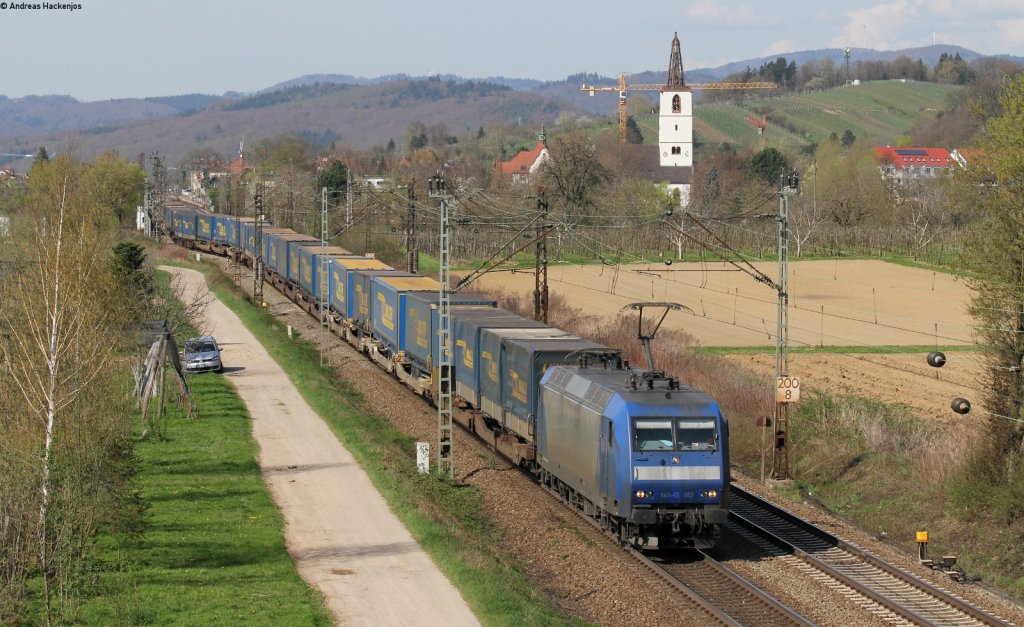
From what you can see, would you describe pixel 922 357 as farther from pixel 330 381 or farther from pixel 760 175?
pixel 760 175

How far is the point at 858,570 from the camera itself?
23.6m

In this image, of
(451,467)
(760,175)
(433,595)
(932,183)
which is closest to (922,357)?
(451,467)

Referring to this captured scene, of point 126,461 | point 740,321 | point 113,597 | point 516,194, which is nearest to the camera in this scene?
point 113,597

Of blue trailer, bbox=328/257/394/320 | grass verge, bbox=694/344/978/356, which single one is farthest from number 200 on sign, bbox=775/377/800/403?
blue trailer, bbox=328/257/394/320

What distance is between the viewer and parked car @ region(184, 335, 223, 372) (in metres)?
48.2

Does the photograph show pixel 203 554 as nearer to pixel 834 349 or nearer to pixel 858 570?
pixel 858 570

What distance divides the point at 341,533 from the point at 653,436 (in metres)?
6.90

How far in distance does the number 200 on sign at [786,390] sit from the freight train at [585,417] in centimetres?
515

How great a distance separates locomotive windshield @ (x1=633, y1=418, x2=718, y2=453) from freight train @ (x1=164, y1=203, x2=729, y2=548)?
0.06 ft

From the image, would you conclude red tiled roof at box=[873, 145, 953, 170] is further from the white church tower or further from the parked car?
the parked car

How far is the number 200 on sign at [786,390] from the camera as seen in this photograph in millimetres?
31250

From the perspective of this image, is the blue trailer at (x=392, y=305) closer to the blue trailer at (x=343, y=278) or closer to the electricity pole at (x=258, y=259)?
the blue trailer at (x=343, y=278)

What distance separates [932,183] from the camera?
391 ft

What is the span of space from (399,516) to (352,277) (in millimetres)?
27567
